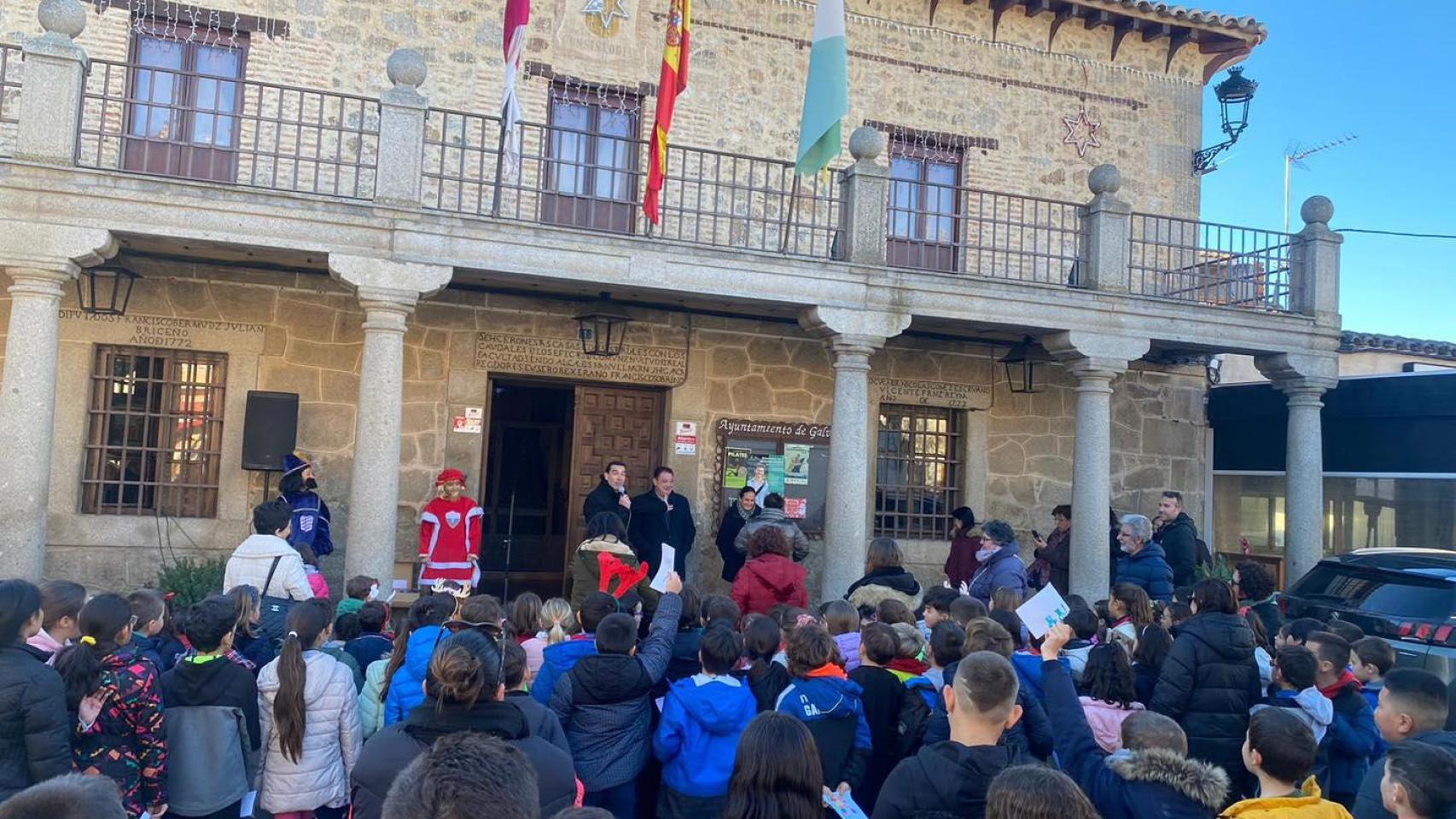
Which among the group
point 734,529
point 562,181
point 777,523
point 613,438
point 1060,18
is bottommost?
point 734,529

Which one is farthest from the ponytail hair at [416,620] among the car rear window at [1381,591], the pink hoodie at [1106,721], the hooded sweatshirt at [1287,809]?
the car rear window at [1381,591]

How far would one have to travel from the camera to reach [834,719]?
4273mm

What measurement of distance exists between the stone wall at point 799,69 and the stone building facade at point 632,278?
0.04m

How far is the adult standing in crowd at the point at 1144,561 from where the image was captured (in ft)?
25.8

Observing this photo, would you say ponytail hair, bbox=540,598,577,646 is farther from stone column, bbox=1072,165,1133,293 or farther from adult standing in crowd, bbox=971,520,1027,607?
stone column, bbox=1072,165,1133,293

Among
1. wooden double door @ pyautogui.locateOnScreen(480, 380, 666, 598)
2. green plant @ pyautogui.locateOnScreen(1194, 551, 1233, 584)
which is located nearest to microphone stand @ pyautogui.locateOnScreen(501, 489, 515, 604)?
wooden double door @ pyautogui.locateOnScreen(480, 380, 666, 598)

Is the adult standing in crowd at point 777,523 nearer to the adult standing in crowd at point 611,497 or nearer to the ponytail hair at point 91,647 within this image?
the adult standing in crowd at point 611,497

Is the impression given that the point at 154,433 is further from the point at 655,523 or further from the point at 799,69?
the point at 799,69

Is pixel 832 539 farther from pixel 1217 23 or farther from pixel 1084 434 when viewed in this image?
pixel 1217 23

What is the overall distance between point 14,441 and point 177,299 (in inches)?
100

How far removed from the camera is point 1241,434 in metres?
13.8

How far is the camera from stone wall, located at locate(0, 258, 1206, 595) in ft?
32.2

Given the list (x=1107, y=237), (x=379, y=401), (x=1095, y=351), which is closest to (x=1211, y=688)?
(x=1095, y=351)

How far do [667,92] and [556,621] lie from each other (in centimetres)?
583
